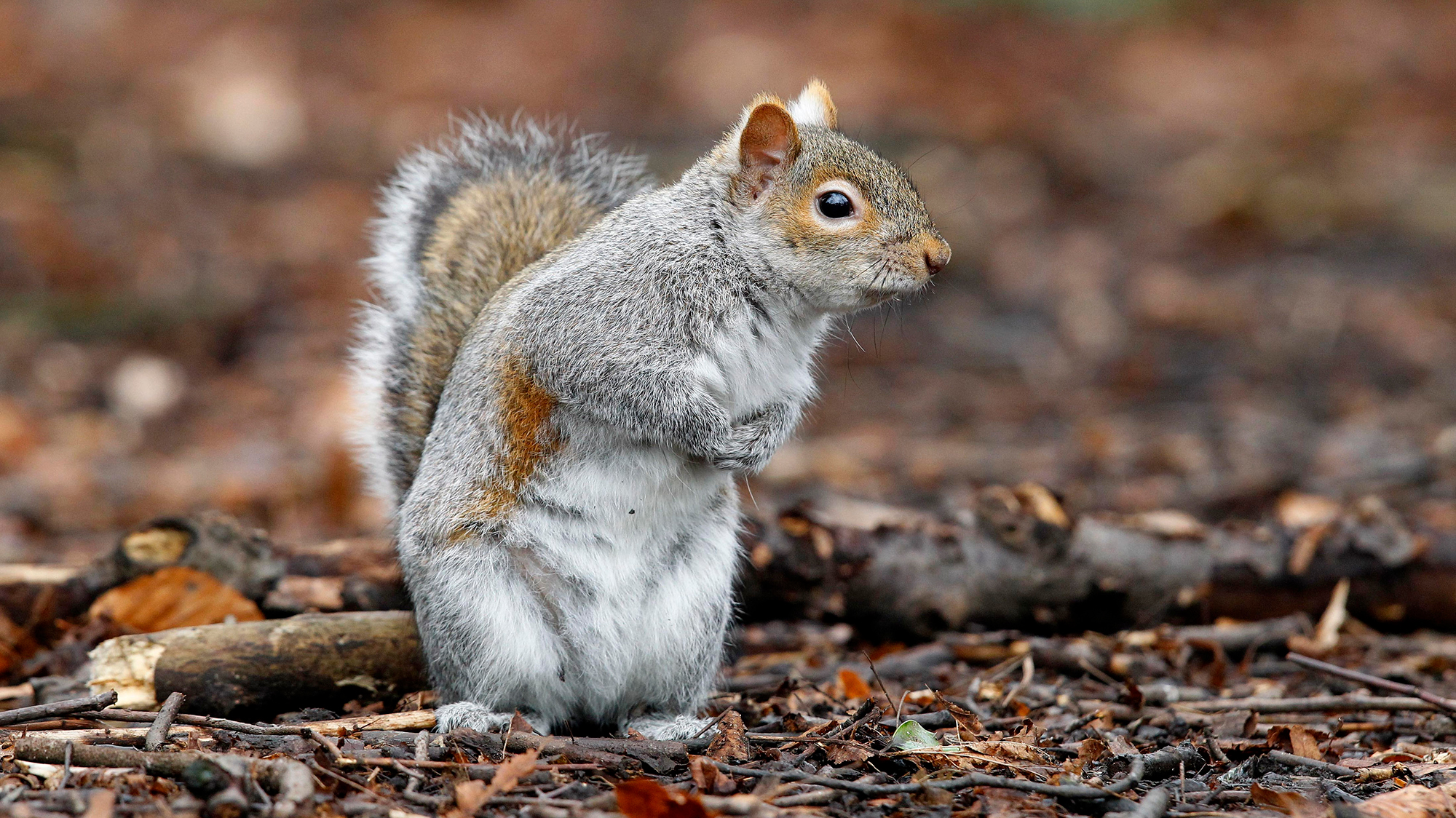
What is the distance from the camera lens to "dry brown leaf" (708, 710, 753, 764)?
2615mm

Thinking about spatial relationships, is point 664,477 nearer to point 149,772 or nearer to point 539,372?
point 539,372

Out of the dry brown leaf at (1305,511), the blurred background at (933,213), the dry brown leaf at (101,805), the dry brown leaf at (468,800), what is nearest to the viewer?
the dry brown leaf at (101,805)

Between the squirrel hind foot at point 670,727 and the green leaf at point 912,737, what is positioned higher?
the green leaf at point 912,737

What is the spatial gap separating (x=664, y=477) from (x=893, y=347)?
4951 mm

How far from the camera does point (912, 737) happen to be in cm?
268

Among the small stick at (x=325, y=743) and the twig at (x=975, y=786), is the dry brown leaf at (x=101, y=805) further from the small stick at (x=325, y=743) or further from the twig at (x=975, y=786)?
the twig at (x=975, y=786)

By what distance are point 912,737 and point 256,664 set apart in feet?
4.82

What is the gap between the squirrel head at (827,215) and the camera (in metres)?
2.91

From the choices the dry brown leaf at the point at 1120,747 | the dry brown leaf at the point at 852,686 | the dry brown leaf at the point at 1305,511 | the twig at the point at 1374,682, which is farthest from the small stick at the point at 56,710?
the dry brown leaf at the point at 1305,511

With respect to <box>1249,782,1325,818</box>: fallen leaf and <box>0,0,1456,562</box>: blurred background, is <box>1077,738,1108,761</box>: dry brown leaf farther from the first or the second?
<box>0,0,1456,562</box>: blurred background

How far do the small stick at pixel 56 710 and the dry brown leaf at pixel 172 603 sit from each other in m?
0.80

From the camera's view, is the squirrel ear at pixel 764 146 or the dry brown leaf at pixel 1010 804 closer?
the dry brown leaf at pixel 1010 804

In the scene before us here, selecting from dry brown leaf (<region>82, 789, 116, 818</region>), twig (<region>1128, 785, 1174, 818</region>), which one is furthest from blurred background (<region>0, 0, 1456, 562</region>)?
dry brown leaf (<region>82, 789, 116, 818</region>)

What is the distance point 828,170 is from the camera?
9.77ft
